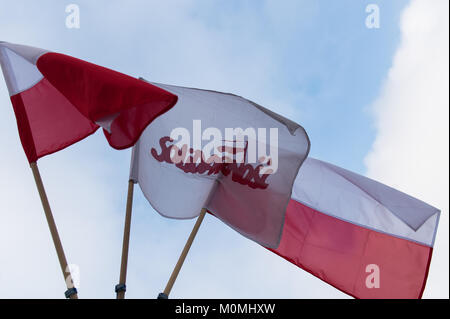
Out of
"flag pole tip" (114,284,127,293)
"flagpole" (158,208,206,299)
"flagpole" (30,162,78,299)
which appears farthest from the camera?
"flag pole tip" (114,284,127,293)

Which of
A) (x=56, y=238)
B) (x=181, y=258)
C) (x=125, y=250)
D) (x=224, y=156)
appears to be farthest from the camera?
(x=224, y=156)

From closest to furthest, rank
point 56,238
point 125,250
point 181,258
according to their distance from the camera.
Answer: point 56,238 < point 125,250 < point 181,258

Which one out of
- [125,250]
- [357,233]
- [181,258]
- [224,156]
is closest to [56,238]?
[125,250]

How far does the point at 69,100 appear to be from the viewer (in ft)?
23.1

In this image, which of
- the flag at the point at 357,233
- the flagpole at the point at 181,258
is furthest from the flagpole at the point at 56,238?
the flag at the point at 357,233

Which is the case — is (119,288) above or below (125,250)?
below

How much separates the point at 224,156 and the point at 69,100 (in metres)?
2.46

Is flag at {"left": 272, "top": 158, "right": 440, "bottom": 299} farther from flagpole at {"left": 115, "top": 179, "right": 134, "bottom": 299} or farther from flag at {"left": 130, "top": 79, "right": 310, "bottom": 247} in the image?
flagpole at {"left": 115, "top": 179, "right": 134, "bottom": 299}

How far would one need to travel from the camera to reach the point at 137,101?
6.65m

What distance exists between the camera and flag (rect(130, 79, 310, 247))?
807 centimetres

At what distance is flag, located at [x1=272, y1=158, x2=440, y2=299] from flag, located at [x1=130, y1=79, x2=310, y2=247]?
70.4 inches

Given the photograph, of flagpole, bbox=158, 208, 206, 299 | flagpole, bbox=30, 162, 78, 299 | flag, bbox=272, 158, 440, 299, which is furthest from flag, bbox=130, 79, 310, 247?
flag, bbox=272, 158, 440, 299

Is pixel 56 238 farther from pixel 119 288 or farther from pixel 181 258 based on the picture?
pixel 181 258

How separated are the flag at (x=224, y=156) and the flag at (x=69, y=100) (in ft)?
3.44
